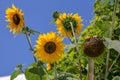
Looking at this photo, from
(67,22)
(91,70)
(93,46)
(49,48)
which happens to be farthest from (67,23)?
(93,46)

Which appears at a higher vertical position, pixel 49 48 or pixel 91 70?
pixel 49 48

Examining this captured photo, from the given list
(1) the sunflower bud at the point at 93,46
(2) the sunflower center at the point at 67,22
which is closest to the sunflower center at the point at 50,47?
(2) the sunflower center at the point at 67,22

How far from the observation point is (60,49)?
2.21 meters

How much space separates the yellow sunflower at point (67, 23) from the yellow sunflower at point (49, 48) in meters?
0.33

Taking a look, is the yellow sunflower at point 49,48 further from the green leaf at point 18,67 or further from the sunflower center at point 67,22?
the sunflower center at point 67,22

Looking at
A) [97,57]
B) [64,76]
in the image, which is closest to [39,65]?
[64,76]

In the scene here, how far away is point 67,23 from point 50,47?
439 millimetres

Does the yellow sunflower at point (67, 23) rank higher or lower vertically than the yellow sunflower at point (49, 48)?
higher

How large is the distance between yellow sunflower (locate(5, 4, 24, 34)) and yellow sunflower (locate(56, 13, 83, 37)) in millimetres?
261

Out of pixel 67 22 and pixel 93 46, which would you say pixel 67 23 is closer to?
pixel 67 22

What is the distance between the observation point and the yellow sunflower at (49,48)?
2.20 meters

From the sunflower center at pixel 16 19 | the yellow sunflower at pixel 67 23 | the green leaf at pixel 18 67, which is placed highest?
the sunflower center at pixel 16 19

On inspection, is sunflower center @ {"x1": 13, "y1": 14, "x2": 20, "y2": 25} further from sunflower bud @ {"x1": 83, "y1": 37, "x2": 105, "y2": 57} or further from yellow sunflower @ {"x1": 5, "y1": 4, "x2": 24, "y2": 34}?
sunflower bud @ {"x1": 83, "y1": 37, "x2": 105, "y2": 57}

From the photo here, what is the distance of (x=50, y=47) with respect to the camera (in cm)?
227
